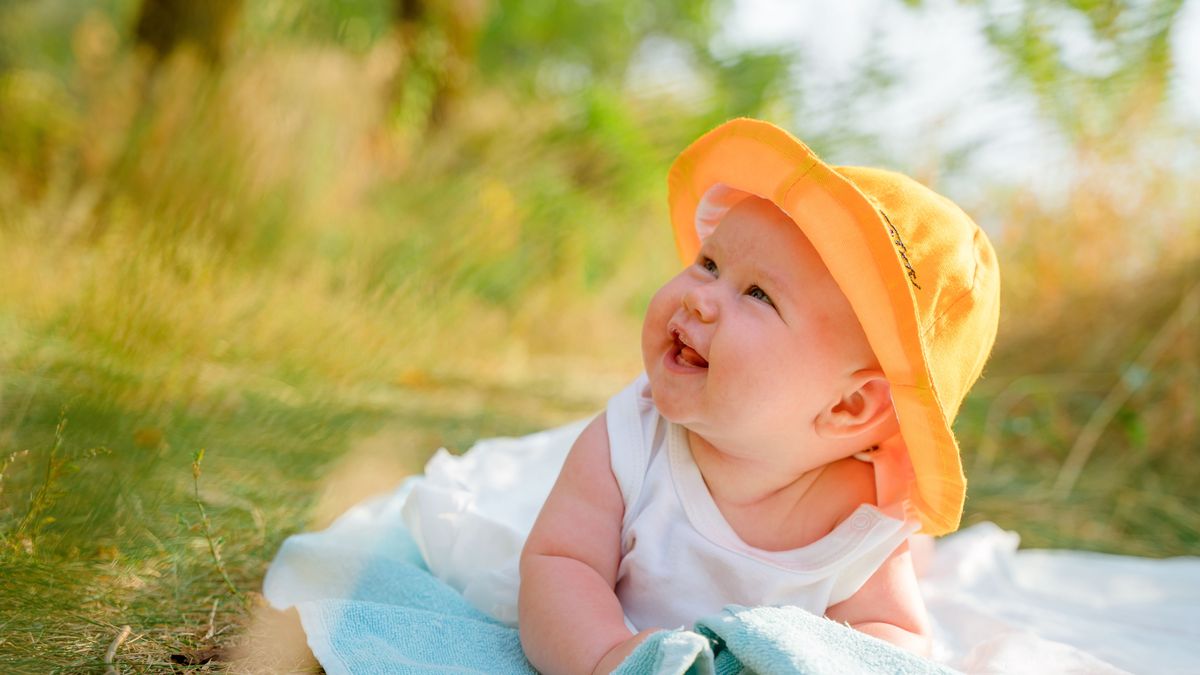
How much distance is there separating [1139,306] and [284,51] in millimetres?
4011

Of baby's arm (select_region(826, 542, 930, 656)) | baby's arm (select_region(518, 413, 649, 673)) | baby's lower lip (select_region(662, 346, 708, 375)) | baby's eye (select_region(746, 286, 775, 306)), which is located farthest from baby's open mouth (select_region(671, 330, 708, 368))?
baby's arm (select_region(826, 542, 930, 656))

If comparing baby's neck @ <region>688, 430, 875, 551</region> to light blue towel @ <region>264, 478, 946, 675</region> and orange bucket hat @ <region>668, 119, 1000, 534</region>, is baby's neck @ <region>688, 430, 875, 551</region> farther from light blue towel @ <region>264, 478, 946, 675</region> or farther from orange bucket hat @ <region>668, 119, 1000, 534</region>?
light blue towel @ <region>264, 478, 946, 675</region>

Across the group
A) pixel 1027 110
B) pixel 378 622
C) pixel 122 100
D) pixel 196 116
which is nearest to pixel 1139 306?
pixel 1027 110

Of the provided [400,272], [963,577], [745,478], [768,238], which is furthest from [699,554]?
[400,272]

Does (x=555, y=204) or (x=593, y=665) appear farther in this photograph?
(x=555, y=204)

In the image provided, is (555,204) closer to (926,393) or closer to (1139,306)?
(1139,306)

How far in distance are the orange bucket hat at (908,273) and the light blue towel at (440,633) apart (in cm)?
31

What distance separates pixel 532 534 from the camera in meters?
1.60

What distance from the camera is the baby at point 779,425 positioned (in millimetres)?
1421

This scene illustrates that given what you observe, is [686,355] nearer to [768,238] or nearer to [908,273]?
[768,238]

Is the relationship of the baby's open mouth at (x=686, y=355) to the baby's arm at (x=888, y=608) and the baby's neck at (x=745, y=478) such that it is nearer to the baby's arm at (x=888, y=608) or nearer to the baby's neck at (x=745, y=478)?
the baby's neck at (x=745, y=478)

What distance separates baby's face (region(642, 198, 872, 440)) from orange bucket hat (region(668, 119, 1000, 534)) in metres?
0.06

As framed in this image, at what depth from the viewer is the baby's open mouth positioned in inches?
60.6

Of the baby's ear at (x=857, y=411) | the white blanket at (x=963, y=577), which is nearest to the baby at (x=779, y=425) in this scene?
the baby's ear at (x=857, y=411)
